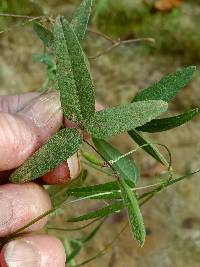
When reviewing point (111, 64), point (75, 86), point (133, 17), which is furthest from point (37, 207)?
point (133, 17)

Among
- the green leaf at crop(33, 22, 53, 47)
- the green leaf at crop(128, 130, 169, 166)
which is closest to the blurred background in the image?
the green leaf at crop(33, 22, 53, 47)

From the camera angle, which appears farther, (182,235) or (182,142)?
(182,142)

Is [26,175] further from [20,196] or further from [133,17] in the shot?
[133,17]

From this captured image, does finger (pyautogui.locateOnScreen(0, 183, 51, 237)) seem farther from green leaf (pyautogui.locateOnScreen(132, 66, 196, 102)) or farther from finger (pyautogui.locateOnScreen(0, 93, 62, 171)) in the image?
green leaf (pyautogui.locateOnScreen(132, 66, 196, 102))

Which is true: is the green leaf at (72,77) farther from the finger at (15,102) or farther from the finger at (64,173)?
the finger at (15,102)

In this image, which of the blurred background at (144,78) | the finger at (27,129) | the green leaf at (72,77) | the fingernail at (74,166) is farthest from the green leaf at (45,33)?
the blurred background at (144,78)

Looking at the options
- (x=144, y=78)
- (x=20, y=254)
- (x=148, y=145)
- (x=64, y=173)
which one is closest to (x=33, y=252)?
(x=20, y=254)

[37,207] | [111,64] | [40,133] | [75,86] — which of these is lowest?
[111,64]
